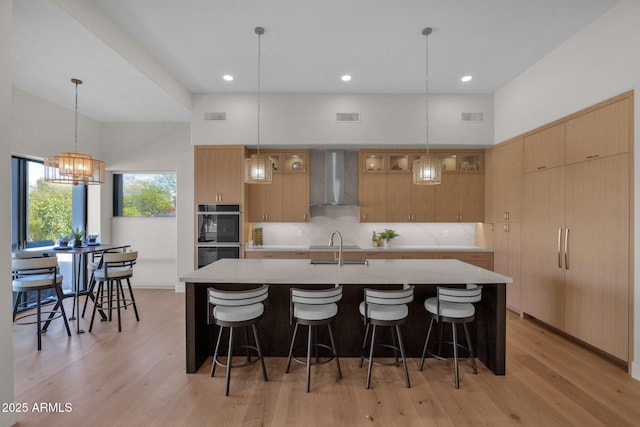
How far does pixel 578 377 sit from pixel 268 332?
9.10 ft

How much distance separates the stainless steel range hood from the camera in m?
5.39

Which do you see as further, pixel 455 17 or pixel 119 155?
pixel 119 155

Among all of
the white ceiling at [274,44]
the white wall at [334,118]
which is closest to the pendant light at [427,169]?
the white ceiling at [274,44]

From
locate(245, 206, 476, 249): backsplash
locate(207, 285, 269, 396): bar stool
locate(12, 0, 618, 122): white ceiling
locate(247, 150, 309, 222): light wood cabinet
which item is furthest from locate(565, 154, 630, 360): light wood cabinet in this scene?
locate(247, 150, 309, 222): light wood cabinet

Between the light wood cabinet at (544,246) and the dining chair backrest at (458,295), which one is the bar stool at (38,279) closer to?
the dining chair backrest at (458,295)

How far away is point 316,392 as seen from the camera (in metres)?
2.47

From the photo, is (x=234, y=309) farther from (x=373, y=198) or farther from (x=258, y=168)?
(x=373, y=198)

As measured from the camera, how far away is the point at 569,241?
11.3ft

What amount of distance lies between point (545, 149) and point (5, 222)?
516 cm

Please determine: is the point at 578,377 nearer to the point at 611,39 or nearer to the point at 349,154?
the point at 611,39

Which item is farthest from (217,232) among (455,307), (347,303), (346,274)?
(455,307)

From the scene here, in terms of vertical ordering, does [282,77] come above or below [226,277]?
above

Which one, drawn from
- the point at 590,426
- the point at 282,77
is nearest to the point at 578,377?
the point at 590,426

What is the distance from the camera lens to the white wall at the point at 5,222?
1.99 meters
